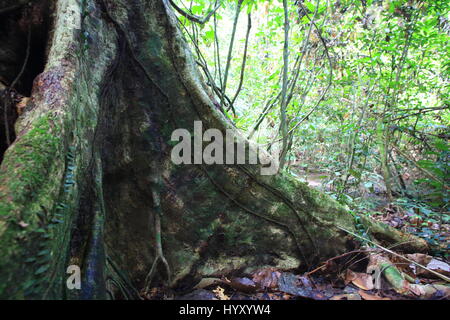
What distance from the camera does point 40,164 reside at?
1.11 m

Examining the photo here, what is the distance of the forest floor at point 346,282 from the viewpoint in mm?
1994

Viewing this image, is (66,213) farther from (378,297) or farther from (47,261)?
(378,297)

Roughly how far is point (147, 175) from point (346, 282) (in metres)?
1.88

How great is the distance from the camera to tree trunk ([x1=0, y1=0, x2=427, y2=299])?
1611 mm

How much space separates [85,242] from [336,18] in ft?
14.5

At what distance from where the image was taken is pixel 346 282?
225 centimetres

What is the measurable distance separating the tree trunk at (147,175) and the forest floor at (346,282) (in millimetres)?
96

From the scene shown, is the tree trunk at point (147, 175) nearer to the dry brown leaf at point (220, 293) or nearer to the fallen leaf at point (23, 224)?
the dry brown leaf at point (220, 293)

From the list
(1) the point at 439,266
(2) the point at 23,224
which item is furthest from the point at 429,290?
(2) the point at 23,224

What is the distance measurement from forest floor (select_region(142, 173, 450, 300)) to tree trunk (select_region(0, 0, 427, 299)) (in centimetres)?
10

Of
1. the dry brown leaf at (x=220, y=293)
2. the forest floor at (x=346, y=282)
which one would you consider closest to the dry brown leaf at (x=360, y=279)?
the forest floor at (x=346, y=282)

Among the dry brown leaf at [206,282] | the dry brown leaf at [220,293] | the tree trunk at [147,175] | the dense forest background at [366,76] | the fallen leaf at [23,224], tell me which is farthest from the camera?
the dense forest background at [366,76]

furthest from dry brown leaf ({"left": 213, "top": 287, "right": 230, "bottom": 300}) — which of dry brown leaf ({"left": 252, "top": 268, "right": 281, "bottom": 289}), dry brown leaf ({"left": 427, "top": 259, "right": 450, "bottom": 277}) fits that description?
dry brown leaf ({"left": 427, "top": 259, "right": 450, "bottom": 277})

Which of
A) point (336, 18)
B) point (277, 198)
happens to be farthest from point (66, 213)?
point (336, 18)
